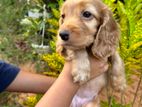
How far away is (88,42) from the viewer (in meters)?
2.70

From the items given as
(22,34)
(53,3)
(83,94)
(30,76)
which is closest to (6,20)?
(22,34)

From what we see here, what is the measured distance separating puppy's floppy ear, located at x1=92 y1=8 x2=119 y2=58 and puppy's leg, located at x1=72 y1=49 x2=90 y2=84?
2.7 inches

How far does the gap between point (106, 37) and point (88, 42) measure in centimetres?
18

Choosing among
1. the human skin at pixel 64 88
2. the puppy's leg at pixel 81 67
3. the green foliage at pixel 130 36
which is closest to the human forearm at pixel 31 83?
the human skin at pixel 64 88

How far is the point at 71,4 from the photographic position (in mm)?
2721

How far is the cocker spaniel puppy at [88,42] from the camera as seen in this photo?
8.57 feet

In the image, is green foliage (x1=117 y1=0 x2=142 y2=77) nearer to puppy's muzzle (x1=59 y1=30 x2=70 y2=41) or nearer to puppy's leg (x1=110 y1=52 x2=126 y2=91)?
puppy's leg (x1=110 y1=52 x2=126 y2=91)

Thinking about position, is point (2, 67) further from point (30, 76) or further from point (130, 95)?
point (130, 95)

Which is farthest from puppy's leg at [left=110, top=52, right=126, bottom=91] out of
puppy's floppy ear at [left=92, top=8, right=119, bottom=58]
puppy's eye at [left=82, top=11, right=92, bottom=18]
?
puppy's eye at [left=82, top=11, right=92, bottom=18]

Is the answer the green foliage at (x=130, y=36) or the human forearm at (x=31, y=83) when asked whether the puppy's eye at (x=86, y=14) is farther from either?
the green foliage at (x=130, y=36)

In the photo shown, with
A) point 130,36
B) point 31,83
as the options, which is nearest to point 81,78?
point 31,83

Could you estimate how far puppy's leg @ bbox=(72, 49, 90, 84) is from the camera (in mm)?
2703

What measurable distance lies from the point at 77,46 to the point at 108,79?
1.49 ft

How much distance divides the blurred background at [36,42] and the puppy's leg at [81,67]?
4.12 feet
